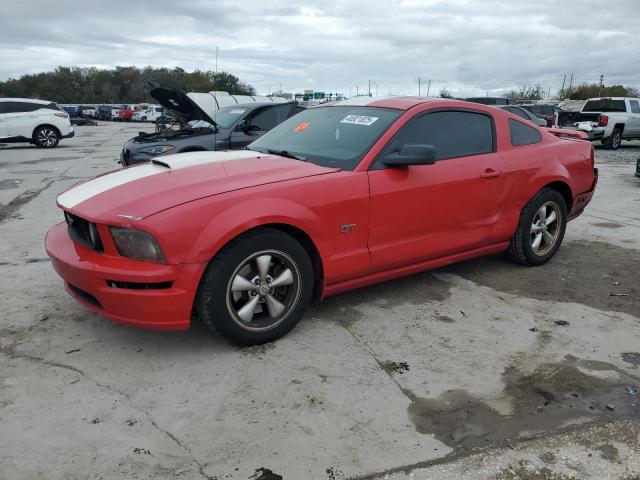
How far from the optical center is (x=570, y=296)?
4254 millimetres

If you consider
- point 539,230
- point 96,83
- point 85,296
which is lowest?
point 85,296

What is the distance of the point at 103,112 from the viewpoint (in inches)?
2104

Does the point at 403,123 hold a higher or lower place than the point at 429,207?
higher

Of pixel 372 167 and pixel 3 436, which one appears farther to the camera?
pixel 372 167

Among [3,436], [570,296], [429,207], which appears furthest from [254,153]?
[570,296]

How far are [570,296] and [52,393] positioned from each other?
3.73m

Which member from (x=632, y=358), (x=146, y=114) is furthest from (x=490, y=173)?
(x=146, y=114)

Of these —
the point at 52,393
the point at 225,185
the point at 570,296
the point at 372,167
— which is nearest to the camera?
the point at 52,393

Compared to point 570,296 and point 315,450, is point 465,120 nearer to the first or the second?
point 570,296

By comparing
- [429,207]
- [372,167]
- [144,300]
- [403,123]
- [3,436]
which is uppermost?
[403,123]

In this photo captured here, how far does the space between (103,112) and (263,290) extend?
184 feet

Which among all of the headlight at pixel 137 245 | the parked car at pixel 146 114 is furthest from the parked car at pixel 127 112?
the headlight at pixel 137 245

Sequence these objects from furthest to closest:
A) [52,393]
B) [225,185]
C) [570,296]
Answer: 1. [570,296]
2. [225,185]
3. [52,393]

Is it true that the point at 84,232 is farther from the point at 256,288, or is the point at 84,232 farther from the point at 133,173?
the point at 256,288
